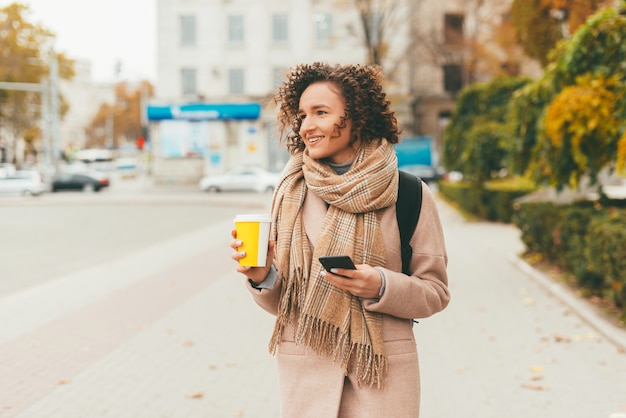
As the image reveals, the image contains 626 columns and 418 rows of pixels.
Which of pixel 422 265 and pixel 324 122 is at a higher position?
pixel 324 122

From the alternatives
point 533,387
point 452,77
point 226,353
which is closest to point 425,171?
point 452,77

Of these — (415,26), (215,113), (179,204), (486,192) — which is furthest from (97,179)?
(486,192)

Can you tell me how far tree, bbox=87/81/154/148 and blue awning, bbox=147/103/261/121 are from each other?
40.2 m

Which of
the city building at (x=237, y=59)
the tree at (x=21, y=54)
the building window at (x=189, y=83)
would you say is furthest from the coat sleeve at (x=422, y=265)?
the tree at (x=21, y=54)

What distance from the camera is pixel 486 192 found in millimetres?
21359

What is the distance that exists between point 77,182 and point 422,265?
45.3 meters

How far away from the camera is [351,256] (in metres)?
2.40

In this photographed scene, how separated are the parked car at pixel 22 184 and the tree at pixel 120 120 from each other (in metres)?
44.8

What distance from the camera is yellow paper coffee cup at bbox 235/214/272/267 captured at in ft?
7.83

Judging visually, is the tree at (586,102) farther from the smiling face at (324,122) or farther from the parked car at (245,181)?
the parked car at (245,181)

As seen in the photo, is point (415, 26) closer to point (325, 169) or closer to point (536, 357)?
point (536, 357)

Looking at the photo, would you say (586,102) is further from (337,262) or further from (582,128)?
(337,262)

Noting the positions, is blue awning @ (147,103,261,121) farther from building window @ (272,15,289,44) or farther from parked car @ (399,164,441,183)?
parked car @ (399,164,441,183)

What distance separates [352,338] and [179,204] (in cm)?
3014
